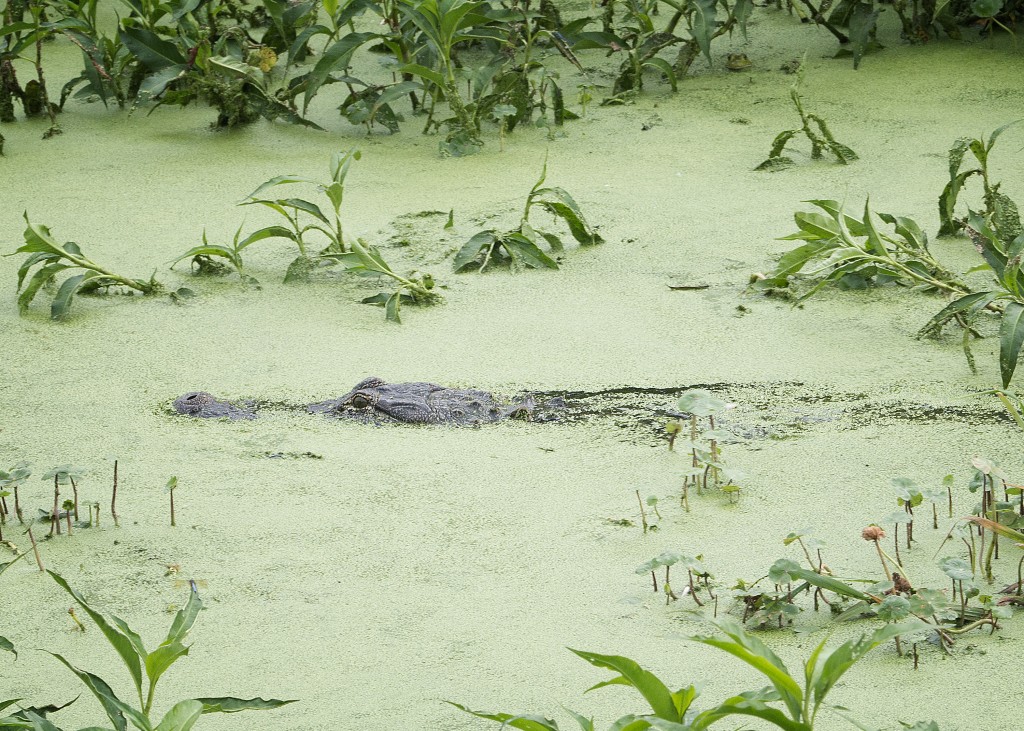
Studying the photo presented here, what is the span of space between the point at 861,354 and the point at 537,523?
0.91 m

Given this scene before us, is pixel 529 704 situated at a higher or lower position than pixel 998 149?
lower

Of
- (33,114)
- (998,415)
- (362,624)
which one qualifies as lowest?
(362,624)

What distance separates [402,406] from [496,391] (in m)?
0.21

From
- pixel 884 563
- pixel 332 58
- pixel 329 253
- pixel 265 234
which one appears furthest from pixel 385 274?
pixel 884 563

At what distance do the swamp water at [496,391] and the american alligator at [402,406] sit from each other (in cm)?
4

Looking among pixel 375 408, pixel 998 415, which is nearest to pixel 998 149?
pixel 998 415

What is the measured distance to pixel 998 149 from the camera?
3.33 m

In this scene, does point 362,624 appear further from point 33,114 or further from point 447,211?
point 33,114

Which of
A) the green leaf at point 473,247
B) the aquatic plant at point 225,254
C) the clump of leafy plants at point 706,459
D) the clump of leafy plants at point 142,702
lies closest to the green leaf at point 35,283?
the aquatic plant at point 225,254

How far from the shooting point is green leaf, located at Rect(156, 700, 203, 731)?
4.07ft

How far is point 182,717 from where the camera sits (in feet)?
4.12

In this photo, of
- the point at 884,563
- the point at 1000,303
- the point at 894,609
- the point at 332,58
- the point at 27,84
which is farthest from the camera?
the point at 27,84

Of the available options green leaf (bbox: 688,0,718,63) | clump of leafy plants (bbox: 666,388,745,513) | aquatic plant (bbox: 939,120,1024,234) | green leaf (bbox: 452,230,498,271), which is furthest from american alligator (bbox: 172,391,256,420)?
green leaf (bbox: 688,0,718,63)

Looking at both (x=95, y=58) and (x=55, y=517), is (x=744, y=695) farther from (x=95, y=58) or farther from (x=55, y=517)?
(x=95, y=58)
